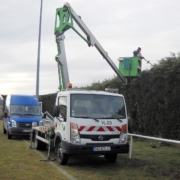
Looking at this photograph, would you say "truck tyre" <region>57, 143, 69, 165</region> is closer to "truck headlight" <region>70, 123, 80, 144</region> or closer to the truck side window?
"truck headlight" <region>70, 123, 80, 144</region>

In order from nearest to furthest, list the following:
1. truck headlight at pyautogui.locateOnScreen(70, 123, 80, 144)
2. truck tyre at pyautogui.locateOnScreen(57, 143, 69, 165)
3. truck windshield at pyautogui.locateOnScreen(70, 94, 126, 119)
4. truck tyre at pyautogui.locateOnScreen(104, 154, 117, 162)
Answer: truck headlight at pyautogui.locateOnScreen(70, 123, 80, 144)
truck windshield at pyautogui.locateOnScreen(70, 94, 126, 119)
truck tyre at pyautogui.locateOnScreen(57, 143, 69, 165)
truck tyre at pyautogui.locateOnScreen(104, 154, 117, 162)

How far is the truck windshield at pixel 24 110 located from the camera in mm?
18672

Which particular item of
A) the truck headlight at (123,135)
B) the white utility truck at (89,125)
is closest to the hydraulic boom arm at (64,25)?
the white utility truck at (89,125)

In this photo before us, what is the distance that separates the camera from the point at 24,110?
18906mm

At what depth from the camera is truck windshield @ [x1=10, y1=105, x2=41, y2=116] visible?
61.3ft

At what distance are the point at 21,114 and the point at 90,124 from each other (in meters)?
9.69

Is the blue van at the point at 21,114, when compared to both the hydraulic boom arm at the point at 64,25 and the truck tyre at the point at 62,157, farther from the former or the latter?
the truck tyre at the point at 62,157

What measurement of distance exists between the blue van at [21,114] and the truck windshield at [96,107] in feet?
27.5

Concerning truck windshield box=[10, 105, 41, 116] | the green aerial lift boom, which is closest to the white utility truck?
the green aerial lift boom

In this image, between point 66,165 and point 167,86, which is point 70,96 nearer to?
point 66,165

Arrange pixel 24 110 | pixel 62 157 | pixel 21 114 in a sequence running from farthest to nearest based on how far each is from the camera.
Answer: pixel 24 110, pixel 21 114, pixel 62 157

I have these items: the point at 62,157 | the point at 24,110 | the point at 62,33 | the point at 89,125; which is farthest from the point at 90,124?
the point at 24,110

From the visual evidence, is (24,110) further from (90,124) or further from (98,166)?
(90,124)

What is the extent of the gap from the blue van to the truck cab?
7437mm
